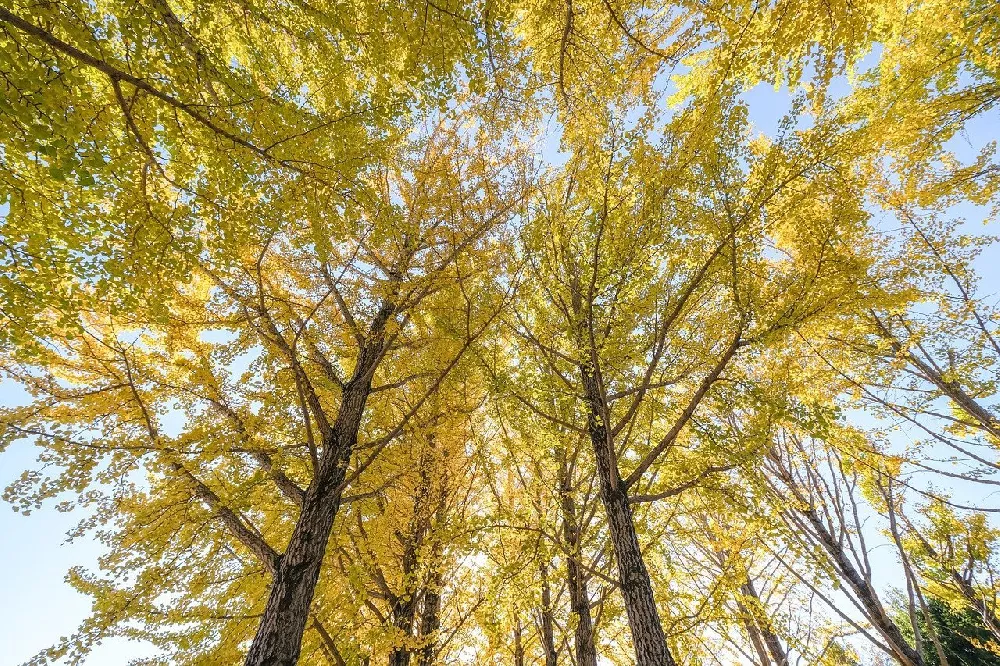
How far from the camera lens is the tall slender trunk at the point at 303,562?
342 centimetres

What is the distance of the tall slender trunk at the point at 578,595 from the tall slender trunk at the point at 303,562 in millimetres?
2698

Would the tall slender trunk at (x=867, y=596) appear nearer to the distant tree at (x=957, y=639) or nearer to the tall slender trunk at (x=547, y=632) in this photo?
the tall slender trunk at (x=547, y=632)

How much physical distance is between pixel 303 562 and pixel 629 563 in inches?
123

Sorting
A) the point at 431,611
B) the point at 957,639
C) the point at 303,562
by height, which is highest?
the point at 303,562

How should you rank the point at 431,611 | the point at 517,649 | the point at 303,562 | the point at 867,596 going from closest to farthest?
the point at 303,562 < the point at 867,596 < the point at 517,649 < the point at 431,611

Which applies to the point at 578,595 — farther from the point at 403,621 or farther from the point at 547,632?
the point at 403,621

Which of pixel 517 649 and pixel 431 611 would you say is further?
pixel 431 611

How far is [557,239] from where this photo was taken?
14.3 ft

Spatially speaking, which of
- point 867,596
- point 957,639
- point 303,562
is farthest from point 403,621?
point 957,639

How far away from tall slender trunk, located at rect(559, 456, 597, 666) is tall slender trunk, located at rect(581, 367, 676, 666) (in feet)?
2.82

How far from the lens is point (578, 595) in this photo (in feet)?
17.0

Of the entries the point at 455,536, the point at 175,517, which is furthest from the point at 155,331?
the point at 455,536

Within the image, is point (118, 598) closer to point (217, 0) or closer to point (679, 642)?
point (217, 0)

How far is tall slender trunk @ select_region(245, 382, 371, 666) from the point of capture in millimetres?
3418
